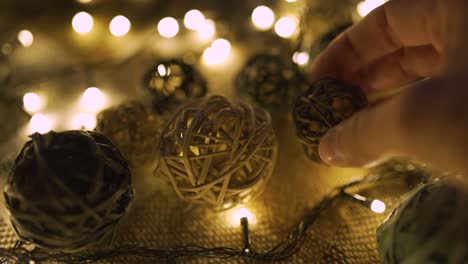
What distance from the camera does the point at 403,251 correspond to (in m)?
0.55

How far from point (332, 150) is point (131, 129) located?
37cm

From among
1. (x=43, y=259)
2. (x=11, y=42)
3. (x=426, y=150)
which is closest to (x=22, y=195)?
(x=43, y=259)

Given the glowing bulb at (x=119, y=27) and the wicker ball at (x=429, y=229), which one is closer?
the wicker ball at (x=429, y=229)

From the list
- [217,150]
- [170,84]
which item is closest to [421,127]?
[217,150]

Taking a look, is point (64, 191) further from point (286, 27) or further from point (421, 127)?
point (286, 27)

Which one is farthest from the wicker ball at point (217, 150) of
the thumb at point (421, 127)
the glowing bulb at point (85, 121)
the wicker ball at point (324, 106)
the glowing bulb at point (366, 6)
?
the glowing bulb at point (366, 6)

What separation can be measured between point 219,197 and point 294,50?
529 mm

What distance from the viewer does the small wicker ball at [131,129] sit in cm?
75

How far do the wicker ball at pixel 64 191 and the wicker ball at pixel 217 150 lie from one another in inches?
4.0

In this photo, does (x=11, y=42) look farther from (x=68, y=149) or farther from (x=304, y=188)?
(x=304, y=188)

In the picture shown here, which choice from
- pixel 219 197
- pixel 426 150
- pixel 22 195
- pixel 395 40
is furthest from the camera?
pixel 395 40

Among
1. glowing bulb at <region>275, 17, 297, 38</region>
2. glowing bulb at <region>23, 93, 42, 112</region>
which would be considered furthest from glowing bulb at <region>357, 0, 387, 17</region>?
glowing bulb at <region>23, 93, 42, 112</region>

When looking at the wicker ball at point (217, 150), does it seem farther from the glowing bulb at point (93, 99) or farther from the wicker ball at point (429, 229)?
the glowing bulb at point (93, 99)

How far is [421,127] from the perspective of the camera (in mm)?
421
